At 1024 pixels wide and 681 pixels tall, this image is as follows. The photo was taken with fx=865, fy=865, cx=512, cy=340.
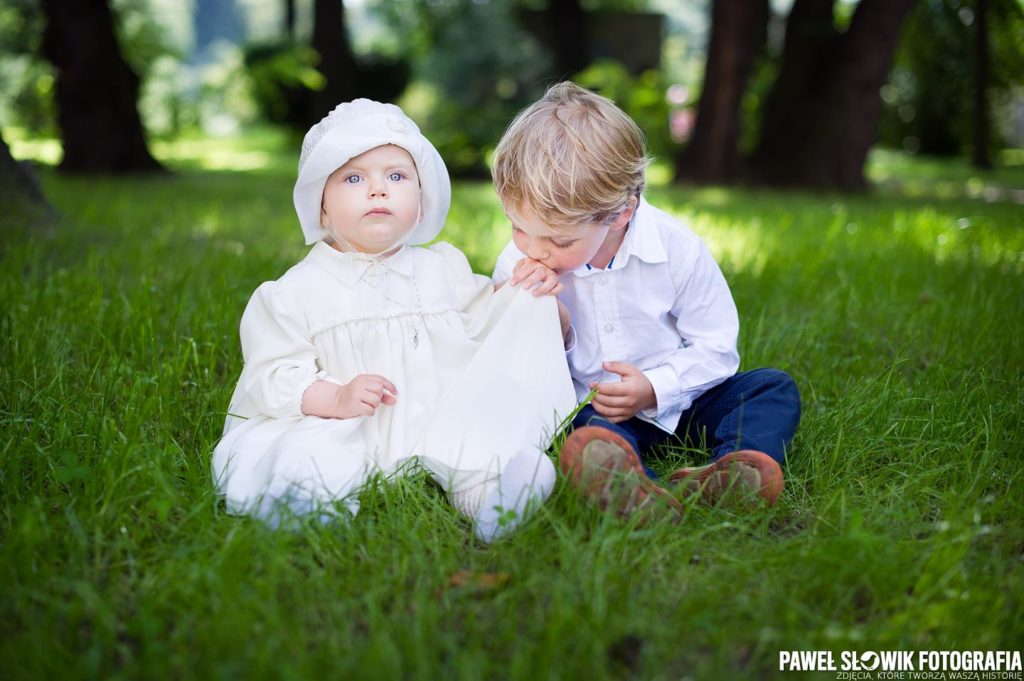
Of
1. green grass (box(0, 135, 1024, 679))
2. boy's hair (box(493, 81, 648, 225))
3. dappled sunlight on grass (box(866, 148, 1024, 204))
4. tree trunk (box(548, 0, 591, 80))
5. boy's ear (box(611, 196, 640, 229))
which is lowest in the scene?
green grass (box(0, 135, 1024, 679))

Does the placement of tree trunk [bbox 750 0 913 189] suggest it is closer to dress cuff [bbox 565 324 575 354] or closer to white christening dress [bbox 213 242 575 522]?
dress cuff [bbox 565 324 575 354]

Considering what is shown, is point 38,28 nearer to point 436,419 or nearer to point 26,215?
point 26,215

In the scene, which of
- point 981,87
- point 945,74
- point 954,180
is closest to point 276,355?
point 954,180

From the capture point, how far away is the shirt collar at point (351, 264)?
2123mm

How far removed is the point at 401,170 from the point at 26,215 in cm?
321

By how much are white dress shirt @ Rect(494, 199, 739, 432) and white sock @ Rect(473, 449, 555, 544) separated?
49cm

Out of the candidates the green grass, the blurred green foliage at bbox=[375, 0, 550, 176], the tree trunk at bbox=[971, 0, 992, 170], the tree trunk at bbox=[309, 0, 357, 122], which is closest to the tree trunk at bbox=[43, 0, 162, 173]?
the tree trunk at bbox=[309, 0, 357, 122]

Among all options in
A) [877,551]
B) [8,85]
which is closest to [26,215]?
[877,551]

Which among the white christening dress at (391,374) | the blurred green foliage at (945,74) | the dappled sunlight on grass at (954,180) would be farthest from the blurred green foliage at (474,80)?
the white christening dress at (391,374)

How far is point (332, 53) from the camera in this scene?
9.59m

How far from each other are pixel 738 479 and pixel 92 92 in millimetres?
8505

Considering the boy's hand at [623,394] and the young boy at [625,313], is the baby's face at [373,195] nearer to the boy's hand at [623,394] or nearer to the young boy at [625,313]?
the young boy at [625,313]

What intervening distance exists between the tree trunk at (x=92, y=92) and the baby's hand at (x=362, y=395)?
25.7 ft

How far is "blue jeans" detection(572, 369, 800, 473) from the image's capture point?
2.10 metres
